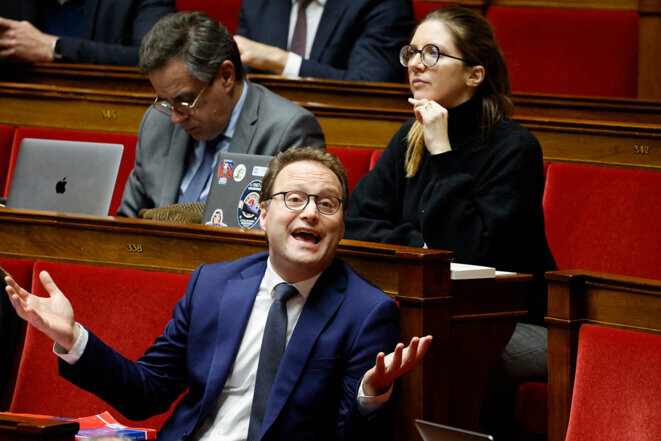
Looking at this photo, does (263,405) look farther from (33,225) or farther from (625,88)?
(625,88)

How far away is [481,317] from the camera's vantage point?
2.57 ft

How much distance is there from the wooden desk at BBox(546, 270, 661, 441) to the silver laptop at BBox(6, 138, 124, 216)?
0.51 m

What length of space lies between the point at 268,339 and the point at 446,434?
0.21 meters

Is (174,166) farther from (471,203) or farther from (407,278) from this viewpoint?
(407,278)

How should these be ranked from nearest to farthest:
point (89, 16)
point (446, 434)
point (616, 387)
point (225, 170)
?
point (446, 434) < point (616, 387) < point (225, 170) < point (89, 16)

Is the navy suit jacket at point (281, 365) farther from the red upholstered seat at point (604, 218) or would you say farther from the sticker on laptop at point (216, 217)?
the red upholstered seat at point (604, 218)

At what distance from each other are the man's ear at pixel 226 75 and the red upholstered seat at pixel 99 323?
366 millimetres

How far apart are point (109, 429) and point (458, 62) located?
534 millimetres

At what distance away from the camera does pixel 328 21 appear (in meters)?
1.45

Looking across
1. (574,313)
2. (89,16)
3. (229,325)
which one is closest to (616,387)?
(574,313)

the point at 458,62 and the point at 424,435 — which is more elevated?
the point at 458,62

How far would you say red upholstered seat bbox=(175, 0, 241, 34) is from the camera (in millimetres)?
1729

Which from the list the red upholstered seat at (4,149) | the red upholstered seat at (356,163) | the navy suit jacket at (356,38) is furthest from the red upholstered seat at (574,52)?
the red upholstered seat at (4,149)

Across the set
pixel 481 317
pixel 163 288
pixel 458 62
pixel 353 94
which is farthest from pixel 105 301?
pixel 353 94
